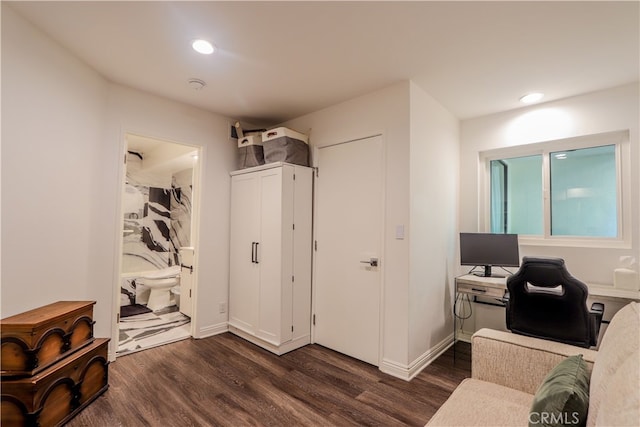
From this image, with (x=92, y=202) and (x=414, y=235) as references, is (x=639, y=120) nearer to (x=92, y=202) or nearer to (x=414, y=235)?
(x=414, y=235)

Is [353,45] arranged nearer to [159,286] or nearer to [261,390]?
[261,390]

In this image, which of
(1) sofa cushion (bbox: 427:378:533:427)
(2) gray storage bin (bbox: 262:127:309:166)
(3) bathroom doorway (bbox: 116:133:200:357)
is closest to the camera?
(1) sofa cushion (bbox: 427:378:533:427)

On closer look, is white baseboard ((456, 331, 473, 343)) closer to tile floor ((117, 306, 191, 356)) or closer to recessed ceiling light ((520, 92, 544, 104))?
recessed ceiling light ((520, 92, 544, 104))

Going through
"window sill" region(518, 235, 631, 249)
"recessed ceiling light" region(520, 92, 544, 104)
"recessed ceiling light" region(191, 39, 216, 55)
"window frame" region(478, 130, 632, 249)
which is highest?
"recessed ceiling light" region(191, 39, 216, 55)

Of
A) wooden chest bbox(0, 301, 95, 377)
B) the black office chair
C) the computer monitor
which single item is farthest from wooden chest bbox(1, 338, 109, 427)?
the computer monitor

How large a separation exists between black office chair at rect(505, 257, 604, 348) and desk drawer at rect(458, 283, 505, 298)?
18.5 inches

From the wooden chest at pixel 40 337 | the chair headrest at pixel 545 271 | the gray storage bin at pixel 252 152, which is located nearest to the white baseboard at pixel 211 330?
the wooden chest at pixel 40 337

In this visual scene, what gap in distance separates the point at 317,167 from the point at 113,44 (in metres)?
1.98

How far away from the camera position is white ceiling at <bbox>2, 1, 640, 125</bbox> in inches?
69.6

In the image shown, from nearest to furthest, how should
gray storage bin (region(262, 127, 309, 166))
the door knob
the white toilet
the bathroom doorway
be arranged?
the door knob, gray storage bin (region(262, 127, 309, 166)), the bathroom doorway, the white toilet

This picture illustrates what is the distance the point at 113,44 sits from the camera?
2.14m

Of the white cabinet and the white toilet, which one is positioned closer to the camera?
the white cabinet

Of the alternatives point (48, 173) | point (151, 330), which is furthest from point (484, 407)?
point (151, 330)

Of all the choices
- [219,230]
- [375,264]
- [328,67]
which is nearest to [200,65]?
[328,67]
